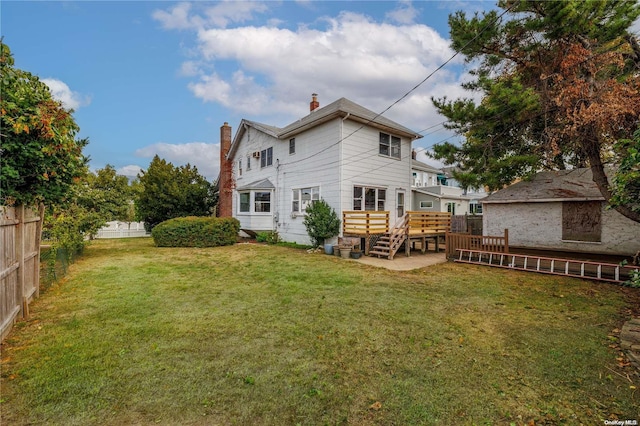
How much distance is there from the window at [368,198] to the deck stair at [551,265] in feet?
16.6

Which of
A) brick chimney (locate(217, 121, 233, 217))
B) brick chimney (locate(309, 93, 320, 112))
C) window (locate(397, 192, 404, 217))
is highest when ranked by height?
brick chimney (locate(309, 93, 320, 112))

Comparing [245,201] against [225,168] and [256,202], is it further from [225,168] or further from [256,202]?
[225,168]

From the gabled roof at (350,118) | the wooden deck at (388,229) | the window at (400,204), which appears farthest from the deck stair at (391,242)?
the gabled roof at (350,118)

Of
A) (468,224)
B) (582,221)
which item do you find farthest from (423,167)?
(582,221)

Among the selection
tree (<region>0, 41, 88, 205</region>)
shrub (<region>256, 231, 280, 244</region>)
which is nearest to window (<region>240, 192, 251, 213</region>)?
shrub (<region>256, 231, 280, 244</region>)

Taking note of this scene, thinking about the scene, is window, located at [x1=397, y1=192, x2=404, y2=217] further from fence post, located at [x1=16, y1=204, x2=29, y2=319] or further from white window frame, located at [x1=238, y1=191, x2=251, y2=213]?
fence post, located at [x1=16, y1=204, x2=29, y2=319]

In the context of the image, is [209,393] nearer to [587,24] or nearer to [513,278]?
[513,278]

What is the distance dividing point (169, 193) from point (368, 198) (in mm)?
14941

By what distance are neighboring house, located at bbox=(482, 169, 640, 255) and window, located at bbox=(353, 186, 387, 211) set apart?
4.97m

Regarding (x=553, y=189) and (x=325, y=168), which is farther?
(x=325, y=168)

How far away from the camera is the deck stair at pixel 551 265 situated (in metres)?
8.12

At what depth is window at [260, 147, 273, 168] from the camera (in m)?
18.3

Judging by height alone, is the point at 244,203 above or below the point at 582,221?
above

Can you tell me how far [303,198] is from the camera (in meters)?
15.9
